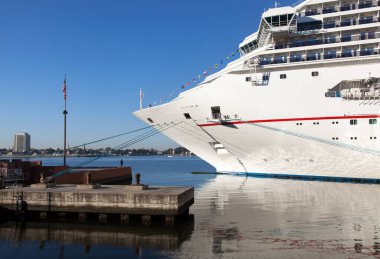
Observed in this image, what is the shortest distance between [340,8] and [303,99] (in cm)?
968

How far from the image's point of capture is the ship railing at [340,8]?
3249 centimetres

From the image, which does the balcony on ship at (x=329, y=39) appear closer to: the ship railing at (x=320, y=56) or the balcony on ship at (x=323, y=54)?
the balcony on ship at (x=323, y=54)

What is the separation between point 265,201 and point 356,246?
1080cm

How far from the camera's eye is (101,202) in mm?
18312

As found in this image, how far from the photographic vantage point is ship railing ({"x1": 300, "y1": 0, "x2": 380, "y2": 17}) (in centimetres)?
3249

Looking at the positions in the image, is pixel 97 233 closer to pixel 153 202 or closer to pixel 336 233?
pixel 153 202

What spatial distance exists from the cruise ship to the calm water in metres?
8.43

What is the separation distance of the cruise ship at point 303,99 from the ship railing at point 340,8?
0.09 metres

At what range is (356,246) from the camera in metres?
13.2

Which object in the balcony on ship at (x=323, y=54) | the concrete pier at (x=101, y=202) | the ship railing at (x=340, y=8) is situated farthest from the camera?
the ship railing at (x=340, y=8)

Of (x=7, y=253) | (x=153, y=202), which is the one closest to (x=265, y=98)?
(x=153, y=202)

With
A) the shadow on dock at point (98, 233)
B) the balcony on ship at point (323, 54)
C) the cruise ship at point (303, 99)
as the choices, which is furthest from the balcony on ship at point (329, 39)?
the shadow on dock at point (98, 233)

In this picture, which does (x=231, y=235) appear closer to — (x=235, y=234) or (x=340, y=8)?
(x=235, y=234)

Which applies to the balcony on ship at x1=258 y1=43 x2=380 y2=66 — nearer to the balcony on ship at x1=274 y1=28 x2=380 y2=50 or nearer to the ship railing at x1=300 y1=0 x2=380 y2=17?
the balcony on ship at x1=274 y1=28 x2=380 y2=50
